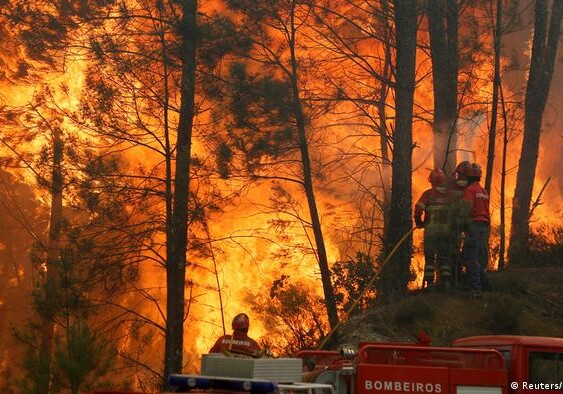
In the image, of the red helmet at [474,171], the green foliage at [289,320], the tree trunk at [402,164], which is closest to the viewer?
the red helmet at [474,171]

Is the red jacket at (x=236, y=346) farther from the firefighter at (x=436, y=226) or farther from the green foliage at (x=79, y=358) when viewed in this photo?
the firefighter at (x=436, y=226)

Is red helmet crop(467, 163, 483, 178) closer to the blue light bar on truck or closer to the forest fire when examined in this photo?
the forest fire

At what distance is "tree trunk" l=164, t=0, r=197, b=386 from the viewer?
18.0 metres

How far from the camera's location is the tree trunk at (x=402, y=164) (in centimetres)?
1700

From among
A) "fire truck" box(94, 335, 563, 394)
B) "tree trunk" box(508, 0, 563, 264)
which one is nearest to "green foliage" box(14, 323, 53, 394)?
"fire truck" box(94, 335, 563, 394)

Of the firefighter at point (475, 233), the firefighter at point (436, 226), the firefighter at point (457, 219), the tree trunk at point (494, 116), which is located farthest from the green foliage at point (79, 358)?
Result: the tree trunk at point (494, 116)

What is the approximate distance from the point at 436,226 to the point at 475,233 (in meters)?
0.64

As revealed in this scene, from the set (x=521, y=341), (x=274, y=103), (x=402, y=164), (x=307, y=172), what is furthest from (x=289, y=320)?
(x=521, y=341)

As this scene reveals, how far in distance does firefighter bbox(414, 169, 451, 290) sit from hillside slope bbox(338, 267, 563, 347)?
403 millimetres

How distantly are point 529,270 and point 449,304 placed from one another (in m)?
2.81

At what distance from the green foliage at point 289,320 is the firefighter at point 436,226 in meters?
2.75

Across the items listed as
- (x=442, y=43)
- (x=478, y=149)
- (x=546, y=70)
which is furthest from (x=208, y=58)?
(x=478, y=149)

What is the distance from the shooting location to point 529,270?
1769 centimetres

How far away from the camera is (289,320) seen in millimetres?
17984
